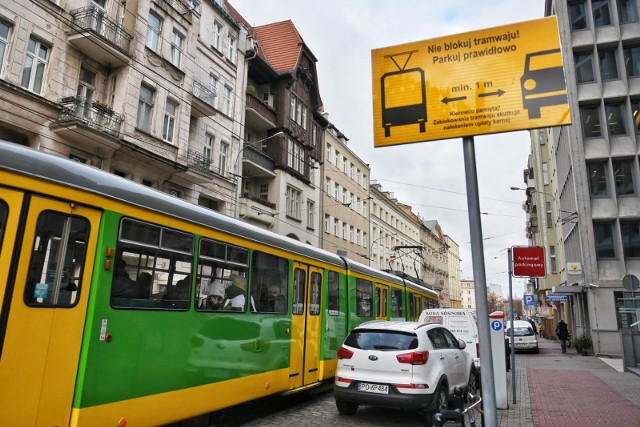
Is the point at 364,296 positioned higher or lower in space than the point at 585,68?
lower

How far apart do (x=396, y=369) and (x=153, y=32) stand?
55.4ft

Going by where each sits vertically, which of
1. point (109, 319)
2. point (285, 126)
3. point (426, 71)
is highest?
point (285, 126)

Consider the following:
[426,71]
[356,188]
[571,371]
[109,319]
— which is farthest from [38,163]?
[356,188]

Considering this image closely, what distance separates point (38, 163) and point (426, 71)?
12.5 ft

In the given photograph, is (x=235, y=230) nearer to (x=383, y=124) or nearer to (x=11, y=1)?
(x=383, y=124)

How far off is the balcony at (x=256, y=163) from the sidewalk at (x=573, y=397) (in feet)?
52.4

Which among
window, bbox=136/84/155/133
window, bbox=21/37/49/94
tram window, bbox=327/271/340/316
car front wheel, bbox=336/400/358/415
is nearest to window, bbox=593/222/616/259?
tram window, bbox=327/271/340/316

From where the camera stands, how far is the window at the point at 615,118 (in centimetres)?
2575

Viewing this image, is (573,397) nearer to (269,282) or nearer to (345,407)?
(345,407)

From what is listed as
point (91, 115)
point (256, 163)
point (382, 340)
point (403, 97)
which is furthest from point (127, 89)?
point (403, 97)

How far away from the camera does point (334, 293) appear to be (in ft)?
38.4

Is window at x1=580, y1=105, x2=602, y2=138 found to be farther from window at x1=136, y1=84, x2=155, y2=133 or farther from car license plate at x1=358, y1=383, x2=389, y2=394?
car license plate at x1=358, y1=383, x2=389, y2=394

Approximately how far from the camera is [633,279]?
55.5 feet

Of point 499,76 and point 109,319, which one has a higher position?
point 499,76
